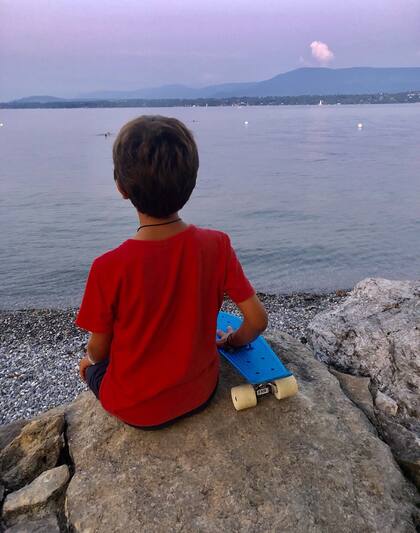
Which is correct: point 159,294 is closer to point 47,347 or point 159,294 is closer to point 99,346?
point 99,346

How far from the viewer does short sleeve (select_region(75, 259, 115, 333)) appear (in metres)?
3.00

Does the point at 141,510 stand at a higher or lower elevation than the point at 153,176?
lower

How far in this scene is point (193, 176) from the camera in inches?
114

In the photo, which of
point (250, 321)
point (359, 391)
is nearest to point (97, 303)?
point (250, 321)

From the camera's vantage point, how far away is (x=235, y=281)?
3.31 m

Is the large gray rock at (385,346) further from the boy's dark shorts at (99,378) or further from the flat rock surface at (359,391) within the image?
the boy's dark shorts at (99,378)

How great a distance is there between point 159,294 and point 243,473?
51.1 inches

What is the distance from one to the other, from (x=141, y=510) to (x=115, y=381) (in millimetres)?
799

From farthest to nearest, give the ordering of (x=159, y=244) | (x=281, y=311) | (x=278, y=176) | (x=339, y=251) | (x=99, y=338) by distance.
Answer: (x=278, y=176)
(x=339, y=251)
(x=281, y=311)
(x=99, y=338)
(x=159, y=244)

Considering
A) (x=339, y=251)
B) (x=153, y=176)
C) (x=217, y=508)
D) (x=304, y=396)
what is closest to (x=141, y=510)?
(x=217, y=508)

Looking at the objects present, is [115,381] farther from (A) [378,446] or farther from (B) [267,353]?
(A) [378,446]

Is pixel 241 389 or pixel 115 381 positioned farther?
pixel 241 389

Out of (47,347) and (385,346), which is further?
(47,347)

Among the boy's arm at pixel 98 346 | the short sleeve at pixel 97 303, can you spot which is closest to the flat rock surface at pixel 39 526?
the boy's arm at pixel 98 346
